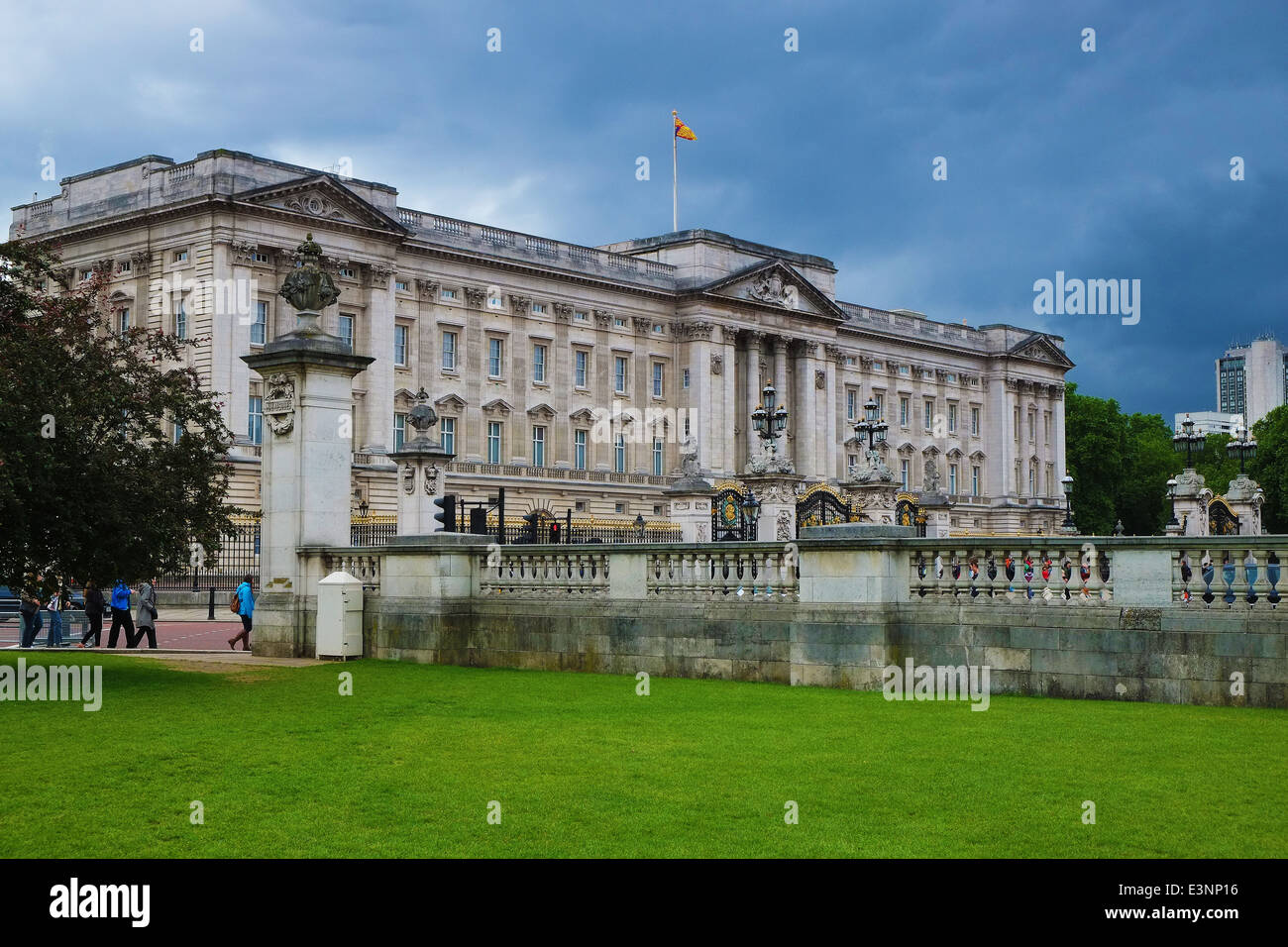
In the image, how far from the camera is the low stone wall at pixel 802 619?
1622 cm

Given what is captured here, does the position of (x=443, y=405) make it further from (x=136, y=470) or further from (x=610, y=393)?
(x=136, y=470)

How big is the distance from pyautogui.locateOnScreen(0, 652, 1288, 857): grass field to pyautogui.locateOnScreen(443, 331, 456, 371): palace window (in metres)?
61.3

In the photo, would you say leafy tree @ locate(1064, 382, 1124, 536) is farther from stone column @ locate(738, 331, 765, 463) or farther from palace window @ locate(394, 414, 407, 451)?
palace window @ locate(394, 414, 407, 451)

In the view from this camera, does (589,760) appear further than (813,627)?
No

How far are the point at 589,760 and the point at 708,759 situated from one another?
0.92 metres

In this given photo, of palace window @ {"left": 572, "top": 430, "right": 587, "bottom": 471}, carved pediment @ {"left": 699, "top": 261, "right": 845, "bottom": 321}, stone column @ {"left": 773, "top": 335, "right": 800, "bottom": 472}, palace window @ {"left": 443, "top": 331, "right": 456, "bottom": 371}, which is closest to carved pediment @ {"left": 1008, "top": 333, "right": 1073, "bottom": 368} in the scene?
carved pediment @ {"left": 699, "top": 261, "right": 845, "bottom": 321}

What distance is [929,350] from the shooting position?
110250 mm

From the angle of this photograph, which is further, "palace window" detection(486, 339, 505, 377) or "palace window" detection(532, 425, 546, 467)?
"palace window" detection(532, 425, 546, 467)

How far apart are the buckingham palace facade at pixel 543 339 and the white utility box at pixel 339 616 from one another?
3531 cm

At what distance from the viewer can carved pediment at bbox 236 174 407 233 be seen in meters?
66.4

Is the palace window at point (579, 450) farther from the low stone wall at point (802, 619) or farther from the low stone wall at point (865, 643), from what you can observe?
the low stone wall at point (865, 643)

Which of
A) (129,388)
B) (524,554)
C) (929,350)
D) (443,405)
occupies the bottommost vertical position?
(524,554)

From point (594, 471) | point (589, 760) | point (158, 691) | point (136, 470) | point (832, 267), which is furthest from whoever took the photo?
point (832, 267)
